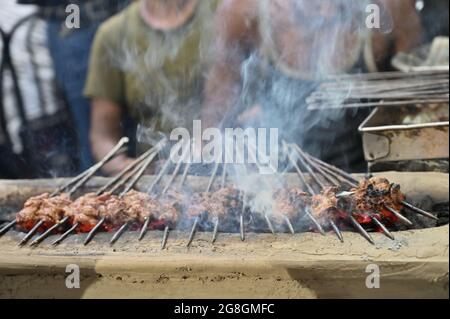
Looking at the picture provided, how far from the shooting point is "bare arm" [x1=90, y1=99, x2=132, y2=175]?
4.39m

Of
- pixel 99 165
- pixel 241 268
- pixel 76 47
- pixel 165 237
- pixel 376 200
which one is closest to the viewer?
pixel 241 268

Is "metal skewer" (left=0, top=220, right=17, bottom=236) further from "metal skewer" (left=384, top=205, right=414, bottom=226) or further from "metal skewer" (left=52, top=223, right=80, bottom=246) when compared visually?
"metal skewer" (left=384, top=205, right=414, bottom=226)

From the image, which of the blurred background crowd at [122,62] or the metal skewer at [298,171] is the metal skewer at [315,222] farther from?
the blurred background crowd at [122,62]

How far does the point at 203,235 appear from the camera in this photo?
329cm

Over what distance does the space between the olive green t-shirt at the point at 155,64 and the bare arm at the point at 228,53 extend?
0.24 feet

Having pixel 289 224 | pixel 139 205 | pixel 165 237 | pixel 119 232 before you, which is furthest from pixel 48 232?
pixel 289 224

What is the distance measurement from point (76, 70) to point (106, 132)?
504 millimetres

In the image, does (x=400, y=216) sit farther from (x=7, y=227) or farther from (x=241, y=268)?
(x=7, y=227)

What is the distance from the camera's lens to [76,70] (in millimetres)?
4473

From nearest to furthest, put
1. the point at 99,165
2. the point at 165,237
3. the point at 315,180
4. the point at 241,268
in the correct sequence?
1. the point at 241,268
2. the point at 165,237
3. the point at 315,180
4. the point at 99,165

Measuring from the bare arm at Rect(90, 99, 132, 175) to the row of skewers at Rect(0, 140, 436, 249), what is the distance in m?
0.67

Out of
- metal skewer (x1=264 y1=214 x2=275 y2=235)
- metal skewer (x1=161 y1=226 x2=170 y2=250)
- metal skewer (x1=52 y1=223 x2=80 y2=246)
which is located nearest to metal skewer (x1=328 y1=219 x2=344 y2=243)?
metal skewer (x1=264 y1=214 x2=275 y2=235)

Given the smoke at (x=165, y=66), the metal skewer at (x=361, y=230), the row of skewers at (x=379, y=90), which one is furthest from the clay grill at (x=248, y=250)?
the smoke at (x=165, y=66)

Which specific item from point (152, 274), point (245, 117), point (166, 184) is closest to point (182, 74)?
point (245, 117)
